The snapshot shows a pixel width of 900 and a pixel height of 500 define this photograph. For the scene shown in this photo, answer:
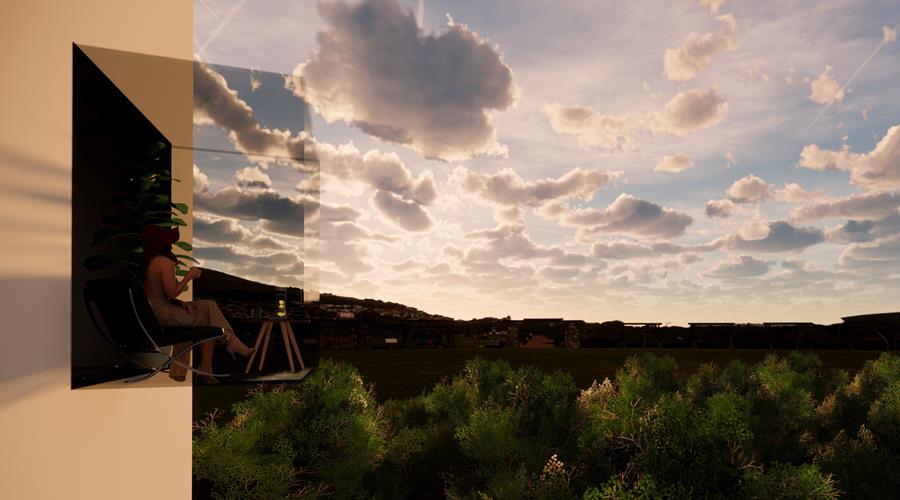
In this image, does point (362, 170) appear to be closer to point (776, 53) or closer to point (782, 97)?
point (776, 53)

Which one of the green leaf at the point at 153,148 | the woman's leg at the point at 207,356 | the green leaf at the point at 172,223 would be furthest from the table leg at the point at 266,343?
the green leaf at the point at 153,148

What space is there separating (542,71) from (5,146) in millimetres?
4519

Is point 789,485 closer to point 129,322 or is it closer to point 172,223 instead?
point 129,322

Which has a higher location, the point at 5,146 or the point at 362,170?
the point at 362,170

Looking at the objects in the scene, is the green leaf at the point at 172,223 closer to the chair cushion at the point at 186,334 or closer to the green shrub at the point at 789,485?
the chair cushion at the point at 186,334

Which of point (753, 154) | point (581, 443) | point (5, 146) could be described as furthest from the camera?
point (753, 154)

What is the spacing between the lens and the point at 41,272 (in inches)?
150

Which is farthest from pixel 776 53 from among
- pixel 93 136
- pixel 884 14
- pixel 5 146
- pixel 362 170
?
pixel 5 146

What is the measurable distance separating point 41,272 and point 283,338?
9.52 feet

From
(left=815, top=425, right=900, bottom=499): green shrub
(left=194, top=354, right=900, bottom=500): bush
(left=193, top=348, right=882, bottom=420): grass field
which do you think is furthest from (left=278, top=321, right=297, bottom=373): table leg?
(left=815, top=425, right=900, bottom=499): green shrub

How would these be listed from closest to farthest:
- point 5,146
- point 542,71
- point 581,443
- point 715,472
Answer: point 715,472, point 5,146, point 581,443, point 542,71

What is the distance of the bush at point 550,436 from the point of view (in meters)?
3.39

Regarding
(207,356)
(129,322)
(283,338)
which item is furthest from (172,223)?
(283,338)

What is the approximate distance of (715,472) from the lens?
3.23 m
